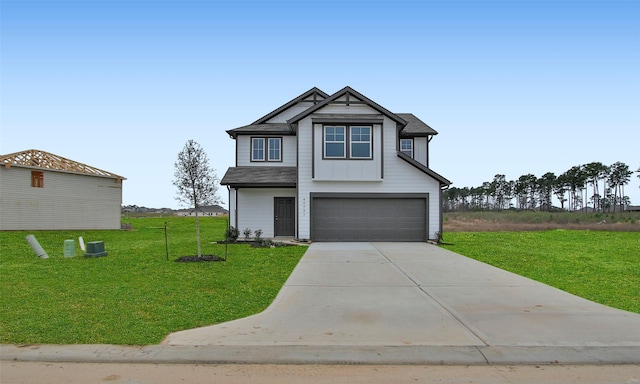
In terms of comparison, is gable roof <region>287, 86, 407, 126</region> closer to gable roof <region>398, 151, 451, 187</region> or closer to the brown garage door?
gable roof <region>398, 151, 451, 187</region>

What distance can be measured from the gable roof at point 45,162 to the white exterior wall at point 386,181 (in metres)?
18.6

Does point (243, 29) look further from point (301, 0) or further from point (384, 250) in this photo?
point (384, 250)

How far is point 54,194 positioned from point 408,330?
93.3 ft

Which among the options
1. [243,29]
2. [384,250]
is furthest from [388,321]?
[243,29]

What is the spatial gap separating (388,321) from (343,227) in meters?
12.9

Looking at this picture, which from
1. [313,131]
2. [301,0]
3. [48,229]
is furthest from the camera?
[48,229]

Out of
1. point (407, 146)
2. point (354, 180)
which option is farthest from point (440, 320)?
point (407, 146)

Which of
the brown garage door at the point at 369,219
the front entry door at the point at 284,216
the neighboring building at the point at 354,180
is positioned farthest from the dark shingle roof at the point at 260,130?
the brown garage door at the point at 369,219

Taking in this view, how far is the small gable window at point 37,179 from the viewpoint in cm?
2525

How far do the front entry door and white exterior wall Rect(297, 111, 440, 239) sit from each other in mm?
1673

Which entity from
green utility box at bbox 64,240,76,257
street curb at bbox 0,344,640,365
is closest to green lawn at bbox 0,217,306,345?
street curb at bbox 0,344,640,365

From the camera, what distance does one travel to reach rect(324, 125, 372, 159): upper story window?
1834cm

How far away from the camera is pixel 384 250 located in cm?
1540

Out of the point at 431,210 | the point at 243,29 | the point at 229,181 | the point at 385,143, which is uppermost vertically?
the point at 243,29
